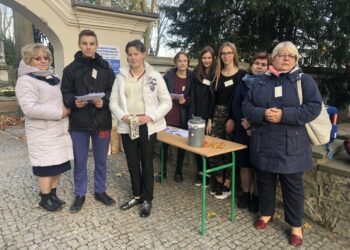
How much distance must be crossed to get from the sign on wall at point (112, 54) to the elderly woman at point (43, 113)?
7.50 ft

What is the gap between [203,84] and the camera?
380 centimetres

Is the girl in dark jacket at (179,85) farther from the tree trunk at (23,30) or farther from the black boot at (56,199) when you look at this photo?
the tree trunk at (23,30)

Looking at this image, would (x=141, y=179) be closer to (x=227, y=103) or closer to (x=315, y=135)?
(x=227, y=103)

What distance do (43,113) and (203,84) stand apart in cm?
184

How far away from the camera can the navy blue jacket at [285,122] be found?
8.57ft

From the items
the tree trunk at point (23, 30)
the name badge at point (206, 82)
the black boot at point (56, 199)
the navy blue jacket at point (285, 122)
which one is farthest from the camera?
the tree trunk at point (23, 30)

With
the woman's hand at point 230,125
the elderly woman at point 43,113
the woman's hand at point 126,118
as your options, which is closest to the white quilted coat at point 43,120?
the elderly woman at point 43,113

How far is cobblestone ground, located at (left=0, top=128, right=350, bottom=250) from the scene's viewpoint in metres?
2.89

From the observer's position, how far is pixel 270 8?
20.6 ft

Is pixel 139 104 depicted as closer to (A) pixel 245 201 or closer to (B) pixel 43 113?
(B) pixel 43 113

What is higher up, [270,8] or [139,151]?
[270,8]

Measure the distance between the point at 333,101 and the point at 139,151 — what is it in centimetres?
632

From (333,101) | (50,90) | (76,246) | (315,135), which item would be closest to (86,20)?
(50,90)

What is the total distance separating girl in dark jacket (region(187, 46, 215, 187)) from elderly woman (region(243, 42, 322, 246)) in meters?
0.91
